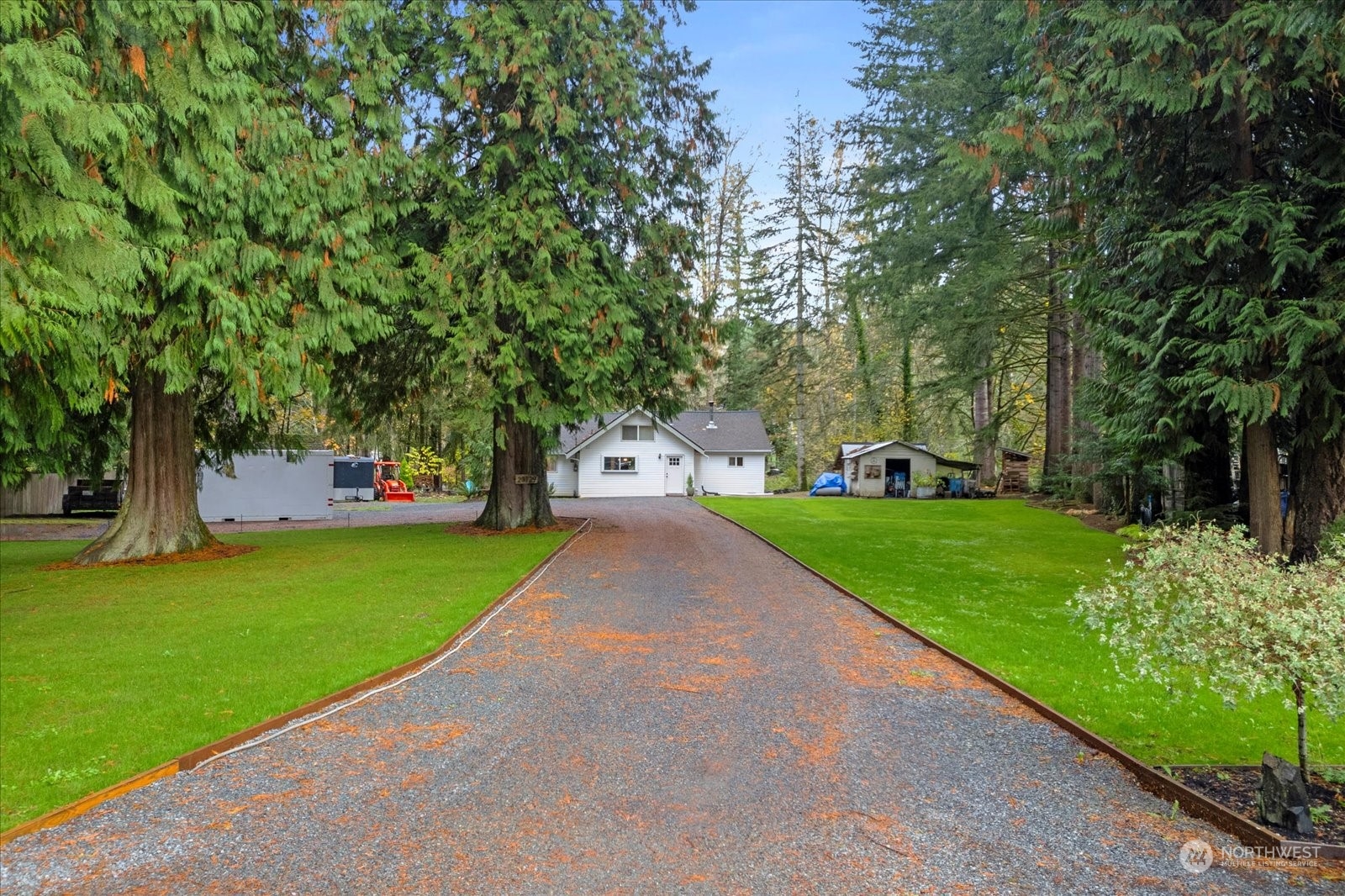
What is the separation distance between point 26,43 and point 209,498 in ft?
62.9

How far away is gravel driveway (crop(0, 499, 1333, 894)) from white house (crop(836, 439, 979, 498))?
27615 mm

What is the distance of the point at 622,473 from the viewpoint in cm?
3438

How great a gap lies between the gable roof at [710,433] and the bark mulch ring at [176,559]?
20.2m

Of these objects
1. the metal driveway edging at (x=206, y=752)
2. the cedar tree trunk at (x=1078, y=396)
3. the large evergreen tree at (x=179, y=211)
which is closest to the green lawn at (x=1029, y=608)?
the cedar tree trunk at (x=1078, y=396)

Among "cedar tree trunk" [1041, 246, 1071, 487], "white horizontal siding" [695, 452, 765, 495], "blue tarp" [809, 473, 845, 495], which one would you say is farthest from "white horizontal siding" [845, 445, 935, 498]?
"cedar tree trunk" [1041, 246, 1071, 487]

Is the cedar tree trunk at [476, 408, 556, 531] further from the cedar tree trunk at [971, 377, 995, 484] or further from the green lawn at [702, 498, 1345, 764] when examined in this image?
the cedar tree trunk at [971, 377, 995, 484]

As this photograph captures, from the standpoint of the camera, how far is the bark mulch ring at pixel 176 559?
12.0 m

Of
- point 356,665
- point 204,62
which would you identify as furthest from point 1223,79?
point 204,62

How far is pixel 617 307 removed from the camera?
45.8 ft

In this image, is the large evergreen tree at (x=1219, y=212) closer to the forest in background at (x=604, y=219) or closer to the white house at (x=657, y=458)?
the forest in background at (x=604, y=219)

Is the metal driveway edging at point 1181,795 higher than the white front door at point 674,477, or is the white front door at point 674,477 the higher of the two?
the white front door at point 674,477

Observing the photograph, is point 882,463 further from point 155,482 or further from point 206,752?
point 206,752

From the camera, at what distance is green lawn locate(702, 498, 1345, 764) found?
15.6 ft

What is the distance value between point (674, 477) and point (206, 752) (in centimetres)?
3111
